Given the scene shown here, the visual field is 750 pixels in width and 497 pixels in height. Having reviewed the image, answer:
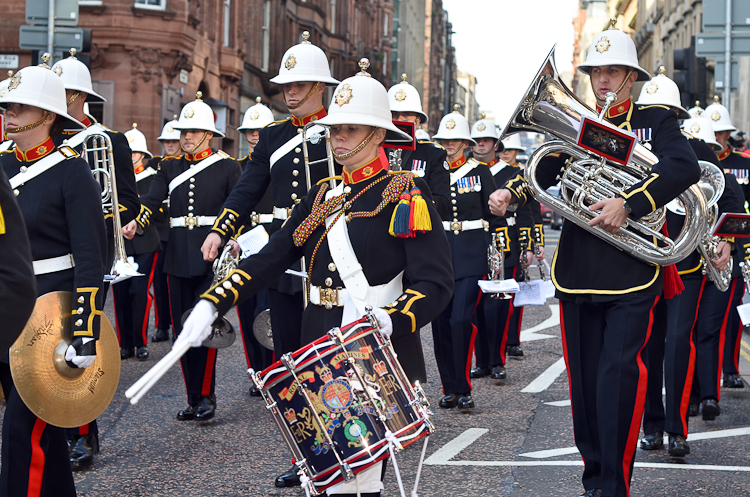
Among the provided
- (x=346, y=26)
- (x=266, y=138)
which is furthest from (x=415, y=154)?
(x=346, y=26)

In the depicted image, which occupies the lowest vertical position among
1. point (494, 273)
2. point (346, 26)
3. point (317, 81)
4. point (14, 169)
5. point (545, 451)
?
point (545, 451)

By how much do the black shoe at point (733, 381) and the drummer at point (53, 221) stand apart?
5.97 metres

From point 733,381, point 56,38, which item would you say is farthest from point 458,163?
point 56,38

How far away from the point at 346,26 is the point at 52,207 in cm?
4839

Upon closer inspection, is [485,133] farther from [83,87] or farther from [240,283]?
[240,283]

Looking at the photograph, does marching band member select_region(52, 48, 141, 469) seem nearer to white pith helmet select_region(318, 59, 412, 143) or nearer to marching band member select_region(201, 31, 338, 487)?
marching band member select_region(201, 31, 338, 487)

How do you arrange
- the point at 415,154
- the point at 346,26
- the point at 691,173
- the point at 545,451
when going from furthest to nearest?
the point at 346,26 < the point at 415,154 < the point at 545,451 < the point at 691,173

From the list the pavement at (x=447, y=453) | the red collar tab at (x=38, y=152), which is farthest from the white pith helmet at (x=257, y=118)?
the red collar tab at (x=38, y=152)

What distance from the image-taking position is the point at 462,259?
8789 millimetres

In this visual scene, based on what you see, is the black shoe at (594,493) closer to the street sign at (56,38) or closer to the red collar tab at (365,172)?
the red collar tab at (365,172)

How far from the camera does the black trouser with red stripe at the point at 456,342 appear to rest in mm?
8148

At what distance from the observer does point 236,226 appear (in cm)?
619

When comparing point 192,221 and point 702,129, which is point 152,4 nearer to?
point 192,221

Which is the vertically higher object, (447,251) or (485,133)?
(485,133)
